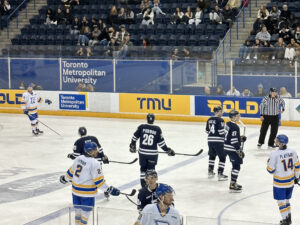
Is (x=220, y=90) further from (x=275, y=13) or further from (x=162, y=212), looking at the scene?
(x=162, y=212)

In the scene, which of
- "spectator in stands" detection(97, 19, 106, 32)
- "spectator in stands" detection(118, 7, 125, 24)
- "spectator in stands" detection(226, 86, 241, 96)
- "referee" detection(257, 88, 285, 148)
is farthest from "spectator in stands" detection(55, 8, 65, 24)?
"referee" detection(257, 88, 285, 148)

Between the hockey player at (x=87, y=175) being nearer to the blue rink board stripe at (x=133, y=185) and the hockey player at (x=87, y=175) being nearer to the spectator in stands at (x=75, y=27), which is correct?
the blue rink board stripe at (x=133, y=185)

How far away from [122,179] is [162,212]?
23.4 ft

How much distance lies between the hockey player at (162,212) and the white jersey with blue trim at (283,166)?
3.68 m

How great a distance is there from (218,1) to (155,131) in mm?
15269

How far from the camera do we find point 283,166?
405 inches

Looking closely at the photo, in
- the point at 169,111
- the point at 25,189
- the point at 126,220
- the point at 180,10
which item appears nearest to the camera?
the point at 126,220

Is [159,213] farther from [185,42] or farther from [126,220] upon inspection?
[185,42]

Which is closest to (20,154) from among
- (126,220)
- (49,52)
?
(49,52)

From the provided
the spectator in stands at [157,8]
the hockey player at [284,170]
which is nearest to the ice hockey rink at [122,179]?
the hockey player at [284,170]

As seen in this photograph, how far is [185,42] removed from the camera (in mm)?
24875

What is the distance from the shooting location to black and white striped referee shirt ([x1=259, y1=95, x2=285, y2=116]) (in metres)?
17.0

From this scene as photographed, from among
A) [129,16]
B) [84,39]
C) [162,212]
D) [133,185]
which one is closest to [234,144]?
[133,185]

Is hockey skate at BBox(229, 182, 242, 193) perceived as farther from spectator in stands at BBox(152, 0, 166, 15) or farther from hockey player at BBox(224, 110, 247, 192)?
spectator in stands at BBox(152, 0, 166, 15)
